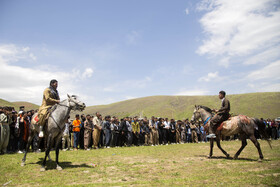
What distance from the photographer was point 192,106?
103m

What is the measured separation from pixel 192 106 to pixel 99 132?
9192 centimetres

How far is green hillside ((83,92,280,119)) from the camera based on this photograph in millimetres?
87625

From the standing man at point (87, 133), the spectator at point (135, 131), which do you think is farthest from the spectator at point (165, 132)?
the standing man at point (87, 133)

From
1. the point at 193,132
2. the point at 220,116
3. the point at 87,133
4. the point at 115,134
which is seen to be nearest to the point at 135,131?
the point at 115,134

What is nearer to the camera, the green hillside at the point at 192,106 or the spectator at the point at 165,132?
the spectator at the point at 165,132

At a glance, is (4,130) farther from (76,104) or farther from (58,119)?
(76,104)

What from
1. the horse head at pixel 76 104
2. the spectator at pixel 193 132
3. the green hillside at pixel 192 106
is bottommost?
the spectator at pixel 193 132

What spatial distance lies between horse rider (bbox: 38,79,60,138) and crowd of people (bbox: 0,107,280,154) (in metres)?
6.13

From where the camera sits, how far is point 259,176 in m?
6.11

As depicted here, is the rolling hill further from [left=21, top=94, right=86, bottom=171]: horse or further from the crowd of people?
[left=21, top=94, right=86, bottom=171]: horse

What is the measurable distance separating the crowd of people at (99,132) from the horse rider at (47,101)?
20.1 feet

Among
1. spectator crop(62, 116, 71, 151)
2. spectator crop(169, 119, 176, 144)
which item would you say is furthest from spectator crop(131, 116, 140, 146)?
spectator crop(62, 116, 71, 151)

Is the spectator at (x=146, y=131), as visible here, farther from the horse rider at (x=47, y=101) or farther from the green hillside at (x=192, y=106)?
the green hillside at (x=192, y=106)

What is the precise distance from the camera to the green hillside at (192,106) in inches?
3450
